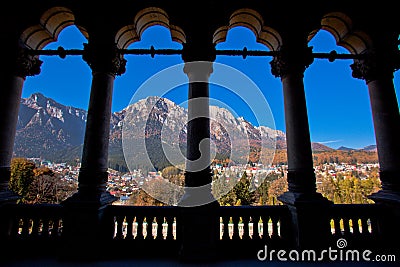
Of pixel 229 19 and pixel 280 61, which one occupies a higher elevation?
pixel 229 19

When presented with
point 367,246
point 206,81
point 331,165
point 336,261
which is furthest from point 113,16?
point 331,165

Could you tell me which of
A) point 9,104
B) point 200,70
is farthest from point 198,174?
point 9,104

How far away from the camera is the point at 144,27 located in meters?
8.26

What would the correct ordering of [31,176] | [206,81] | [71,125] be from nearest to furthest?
[206,81]
[31,176]
[71,125]

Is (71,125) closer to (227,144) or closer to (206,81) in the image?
(227,144)

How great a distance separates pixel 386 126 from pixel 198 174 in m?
6.72

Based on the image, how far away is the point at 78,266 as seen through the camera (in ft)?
17.9

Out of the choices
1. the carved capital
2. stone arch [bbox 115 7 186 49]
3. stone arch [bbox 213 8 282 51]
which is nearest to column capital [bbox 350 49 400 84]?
stone arch [bbox 213 8 282 51]

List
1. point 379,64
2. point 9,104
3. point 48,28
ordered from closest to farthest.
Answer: point 9,104 < point 379,64 < point 48,28

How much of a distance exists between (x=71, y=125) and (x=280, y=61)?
136 ft

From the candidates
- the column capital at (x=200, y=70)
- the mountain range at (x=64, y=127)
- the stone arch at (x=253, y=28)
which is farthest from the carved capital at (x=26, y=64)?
the mountain range at (x=64, y=127)

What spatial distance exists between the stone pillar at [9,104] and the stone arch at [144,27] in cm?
346

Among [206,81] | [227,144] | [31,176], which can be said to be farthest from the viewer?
[31,176]

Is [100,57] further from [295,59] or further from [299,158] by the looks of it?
[299,158]
